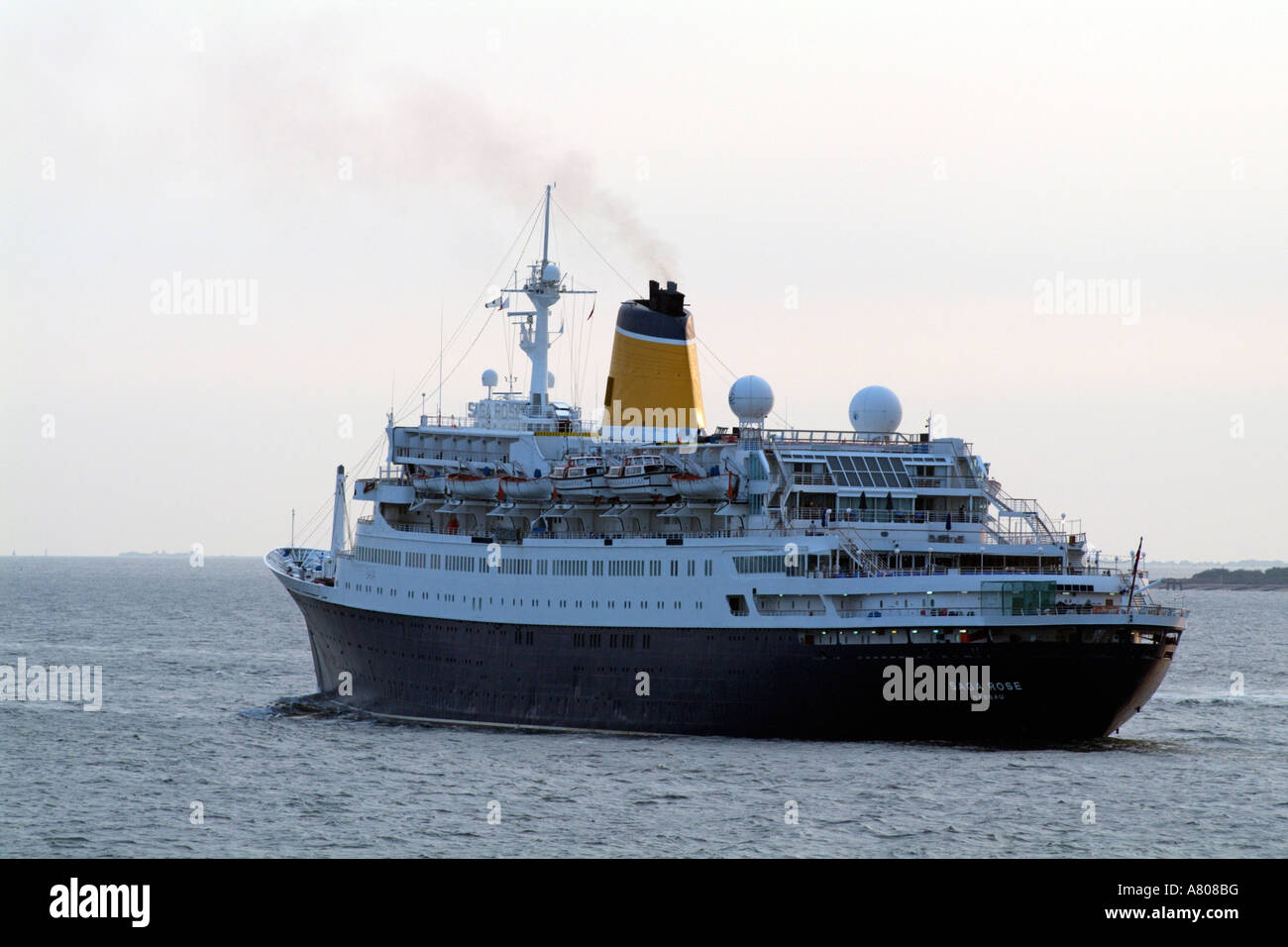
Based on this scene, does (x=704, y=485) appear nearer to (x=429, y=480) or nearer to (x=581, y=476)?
(x=581, y=476)

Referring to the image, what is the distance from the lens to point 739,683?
54438mm

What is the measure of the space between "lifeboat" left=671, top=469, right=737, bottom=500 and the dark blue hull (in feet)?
15.3

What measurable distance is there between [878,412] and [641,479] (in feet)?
29.6

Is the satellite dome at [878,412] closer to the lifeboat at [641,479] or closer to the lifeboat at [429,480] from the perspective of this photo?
the lifeboat at [641,479]

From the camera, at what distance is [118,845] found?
40500mm

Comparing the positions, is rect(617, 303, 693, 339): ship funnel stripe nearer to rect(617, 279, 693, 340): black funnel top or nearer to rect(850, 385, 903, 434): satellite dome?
rect(617, 279, 693, 340): black funnel top

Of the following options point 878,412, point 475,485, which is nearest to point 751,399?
point 878,412

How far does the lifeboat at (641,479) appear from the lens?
193 ft

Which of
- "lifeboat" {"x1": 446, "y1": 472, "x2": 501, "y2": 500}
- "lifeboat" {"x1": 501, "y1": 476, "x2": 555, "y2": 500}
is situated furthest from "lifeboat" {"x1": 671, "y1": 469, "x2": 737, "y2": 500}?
"lifeboat" {"x1": 446, "y1": 472, "x2": 501, "y2": 500}

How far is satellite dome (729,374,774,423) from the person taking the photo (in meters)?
62.2

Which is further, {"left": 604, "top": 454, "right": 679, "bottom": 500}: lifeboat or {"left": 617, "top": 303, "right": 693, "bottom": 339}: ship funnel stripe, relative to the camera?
{"left": 617, "top": 303, "right": 693, "bottom": 339}: ship funnel stripe

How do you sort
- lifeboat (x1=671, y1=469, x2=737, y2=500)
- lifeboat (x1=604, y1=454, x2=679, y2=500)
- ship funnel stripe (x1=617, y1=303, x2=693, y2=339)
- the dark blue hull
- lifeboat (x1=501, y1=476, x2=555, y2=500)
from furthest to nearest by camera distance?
1. ship funnel stripe (x1=617, y1=303, x2=693, y2=339)
2. lifeboat (x1=501, y1=476, x2=555, y2=500)
3. lifeboat (x1=604, y1=454, x2=679, y2=500)
4. lifeboat (x1=671, y1=469, x2=737, y2=500)
5. the dark blue hull
